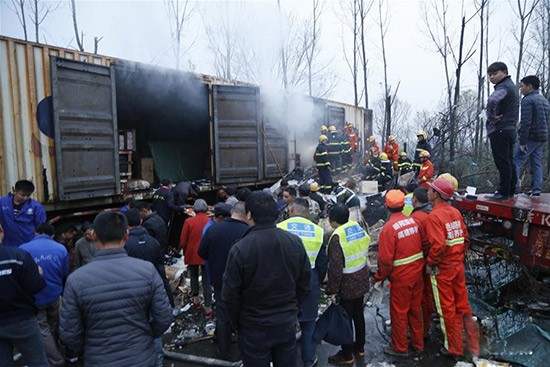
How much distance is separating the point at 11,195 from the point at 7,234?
1.60 feet

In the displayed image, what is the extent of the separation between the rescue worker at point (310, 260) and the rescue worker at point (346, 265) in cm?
10

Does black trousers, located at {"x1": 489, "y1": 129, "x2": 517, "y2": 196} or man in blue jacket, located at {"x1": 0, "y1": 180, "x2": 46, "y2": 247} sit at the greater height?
black trousers, located at {"x1": 489, "y1": 129, "x2": 517, "y2": 196}

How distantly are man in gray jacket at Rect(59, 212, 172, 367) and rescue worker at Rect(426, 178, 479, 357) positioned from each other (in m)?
2.59

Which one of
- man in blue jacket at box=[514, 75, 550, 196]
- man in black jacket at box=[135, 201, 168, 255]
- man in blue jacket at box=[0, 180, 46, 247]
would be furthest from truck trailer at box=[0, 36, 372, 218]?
man in blue jacket at box=[514, 75, 550, 196]

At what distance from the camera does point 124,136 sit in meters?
8.34

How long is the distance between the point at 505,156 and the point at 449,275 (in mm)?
2095

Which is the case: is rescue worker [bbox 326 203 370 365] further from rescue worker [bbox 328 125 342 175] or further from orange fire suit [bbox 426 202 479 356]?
rescue worker [bbox 328 125 342 175]

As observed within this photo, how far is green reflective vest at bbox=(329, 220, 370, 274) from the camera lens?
11.4 ft

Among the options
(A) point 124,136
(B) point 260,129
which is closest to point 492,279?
(B) point 260,129

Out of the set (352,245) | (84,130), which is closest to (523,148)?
(352,245)

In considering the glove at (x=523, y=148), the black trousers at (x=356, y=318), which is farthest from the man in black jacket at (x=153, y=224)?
the glove at (x=523, y=148)

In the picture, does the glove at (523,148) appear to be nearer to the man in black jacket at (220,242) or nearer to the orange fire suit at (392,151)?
the man in black jacket at (220,242)

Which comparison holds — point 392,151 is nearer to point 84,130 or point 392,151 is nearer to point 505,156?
point 505,156

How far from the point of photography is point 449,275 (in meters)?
3.61
